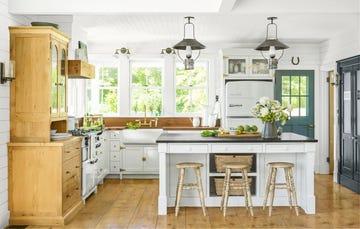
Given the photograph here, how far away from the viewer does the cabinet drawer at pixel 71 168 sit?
4.92m

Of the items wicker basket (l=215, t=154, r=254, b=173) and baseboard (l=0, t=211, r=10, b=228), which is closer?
baseboard (l=0, t=211, r=10, b=228)

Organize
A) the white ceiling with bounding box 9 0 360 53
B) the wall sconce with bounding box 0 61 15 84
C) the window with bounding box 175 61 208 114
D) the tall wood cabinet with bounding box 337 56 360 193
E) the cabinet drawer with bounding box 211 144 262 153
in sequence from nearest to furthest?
the wall sconce with bounding box 0 61 15 84 → the white ceiling with bounding box 9 0 360 53 → the cabinet drawer with bounding box 211 144 262 153 → the tall wood cabinet with bounding box 337 56 360 193 → the window with bounding box 175 61 208 114

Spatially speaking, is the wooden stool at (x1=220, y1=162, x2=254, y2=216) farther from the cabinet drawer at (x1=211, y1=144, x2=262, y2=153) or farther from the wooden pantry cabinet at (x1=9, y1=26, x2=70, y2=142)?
the wooden pantry cabinet at (x1=9, y1=26, x2=70, y2=142)

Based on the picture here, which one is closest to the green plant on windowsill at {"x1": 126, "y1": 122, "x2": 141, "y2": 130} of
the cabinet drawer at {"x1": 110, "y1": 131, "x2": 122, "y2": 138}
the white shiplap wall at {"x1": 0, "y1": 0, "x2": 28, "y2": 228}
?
the cabinet drawer at {"x1": 110, "y1": 131, "x2": 122, "y2": 138}

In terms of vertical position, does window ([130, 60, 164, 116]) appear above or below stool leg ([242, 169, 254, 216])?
above

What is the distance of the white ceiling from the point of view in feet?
16.6

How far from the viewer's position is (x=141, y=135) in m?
7.81

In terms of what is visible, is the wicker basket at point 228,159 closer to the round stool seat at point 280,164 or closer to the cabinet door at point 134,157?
the round stool seat at point 280,164

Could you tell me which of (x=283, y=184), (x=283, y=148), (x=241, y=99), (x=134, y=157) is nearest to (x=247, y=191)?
(x=283, y=184)

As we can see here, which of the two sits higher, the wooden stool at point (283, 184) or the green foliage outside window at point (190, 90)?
the green foliage outside window at point (190, 90)

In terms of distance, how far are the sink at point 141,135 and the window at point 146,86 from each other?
101 centimetres

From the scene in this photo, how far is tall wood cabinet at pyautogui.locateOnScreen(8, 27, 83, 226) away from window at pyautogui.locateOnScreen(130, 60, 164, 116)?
395cm

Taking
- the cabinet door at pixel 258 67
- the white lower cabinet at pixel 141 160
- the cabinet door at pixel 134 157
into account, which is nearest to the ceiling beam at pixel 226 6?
the cabinet door at pixel 258 67

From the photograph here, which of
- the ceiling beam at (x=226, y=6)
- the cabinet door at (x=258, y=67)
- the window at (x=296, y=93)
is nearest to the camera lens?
the ceiling beam at (x=226, y=6)
